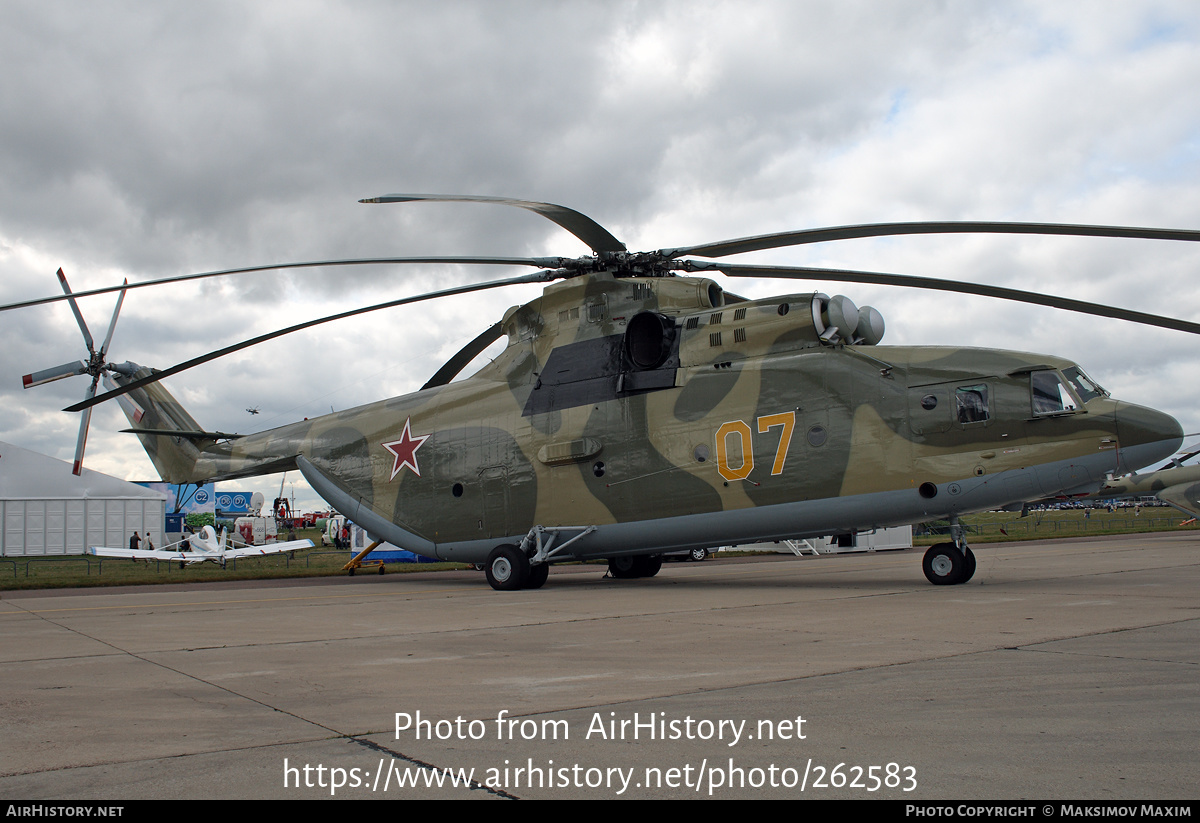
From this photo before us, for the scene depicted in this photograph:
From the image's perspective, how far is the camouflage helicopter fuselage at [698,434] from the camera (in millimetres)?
11945

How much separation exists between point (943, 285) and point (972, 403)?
1.85 meters

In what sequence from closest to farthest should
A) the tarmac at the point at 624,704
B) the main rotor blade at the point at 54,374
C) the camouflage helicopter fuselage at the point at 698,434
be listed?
1. the tarmac at the point at 624,704
2. the camouflage helicopter fuselage at the point at 698,434
3. the main rotor blade at the point at 54,374

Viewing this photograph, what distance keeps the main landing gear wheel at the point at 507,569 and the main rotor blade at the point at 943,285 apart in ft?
20.8

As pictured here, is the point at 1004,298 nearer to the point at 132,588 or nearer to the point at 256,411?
the point at 132,588

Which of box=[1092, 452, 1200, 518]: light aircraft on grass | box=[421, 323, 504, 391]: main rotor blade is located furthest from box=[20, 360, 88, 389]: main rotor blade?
box=[1092, 452, 1200, 518]: light aircraft on grass

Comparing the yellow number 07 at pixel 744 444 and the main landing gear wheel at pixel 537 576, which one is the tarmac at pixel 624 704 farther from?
the main landing gear wheel at pixel 537 576

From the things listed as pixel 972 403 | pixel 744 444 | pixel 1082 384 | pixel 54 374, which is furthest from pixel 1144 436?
pixel 54 374

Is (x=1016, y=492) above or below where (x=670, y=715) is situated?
above

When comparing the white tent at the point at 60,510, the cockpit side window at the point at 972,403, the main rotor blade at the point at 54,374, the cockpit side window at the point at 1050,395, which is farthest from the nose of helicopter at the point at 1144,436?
the white tent at the point at 60,510

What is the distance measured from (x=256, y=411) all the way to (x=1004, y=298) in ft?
290

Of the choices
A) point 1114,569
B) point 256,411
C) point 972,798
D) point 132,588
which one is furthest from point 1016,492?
point 256,411

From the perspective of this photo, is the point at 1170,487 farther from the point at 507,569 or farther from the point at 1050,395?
the point at 507,569

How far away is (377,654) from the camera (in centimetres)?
711

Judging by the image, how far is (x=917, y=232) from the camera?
1080cm
